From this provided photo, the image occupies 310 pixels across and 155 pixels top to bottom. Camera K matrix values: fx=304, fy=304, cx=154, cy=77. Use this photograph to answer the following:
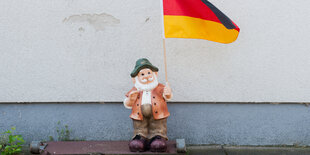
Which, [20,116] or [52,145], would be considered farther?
[20,116]

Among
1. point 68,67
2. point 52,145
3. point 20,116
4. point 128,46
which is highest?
point 128,46

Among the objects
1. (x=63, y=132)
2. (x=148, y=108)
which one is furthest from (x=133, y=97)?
(x=63, y=132)

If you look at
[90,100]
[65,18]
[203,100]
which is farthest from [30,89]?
[203,100]

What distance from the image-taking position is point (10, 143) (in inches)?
151

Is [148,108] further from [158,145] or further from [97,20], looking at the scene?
[97,20]

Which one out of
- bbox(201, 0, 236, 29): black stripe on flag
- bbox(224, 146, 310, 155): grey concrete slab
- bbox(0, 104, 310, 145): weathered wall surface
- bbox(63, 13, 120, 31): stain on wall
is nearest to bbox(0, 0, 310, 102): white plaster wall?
bbox(63, 13, 120, 31): stain on wall

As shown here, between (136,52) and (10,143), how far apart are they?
1963mm

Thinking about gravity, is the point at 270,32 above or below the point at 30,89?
above

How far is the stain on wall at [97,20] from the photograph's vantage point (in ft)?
12.6

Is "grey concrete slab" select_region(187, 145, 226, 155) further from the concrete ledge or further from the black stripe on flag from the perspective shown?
the black stripe on flag

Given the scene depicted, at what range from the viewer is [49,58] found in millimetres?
3969

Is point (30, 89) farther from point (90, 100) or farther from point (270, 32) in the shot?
point (270, 32)

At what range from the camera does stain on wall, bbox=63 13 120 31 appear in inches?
152

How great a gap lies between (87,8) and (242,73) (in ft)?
7.00
